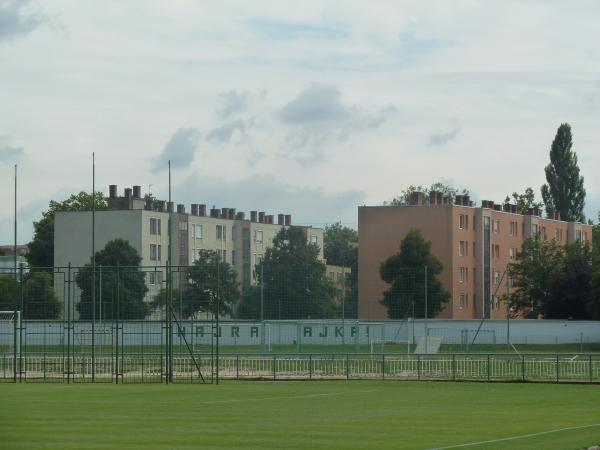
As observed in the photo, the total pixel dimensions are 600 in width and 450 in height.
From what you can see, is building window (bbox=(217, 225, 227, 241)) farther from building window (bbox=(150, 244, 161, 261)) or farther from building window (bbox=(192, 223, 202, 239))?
building window (bbox=(150, 244, 161, 261))

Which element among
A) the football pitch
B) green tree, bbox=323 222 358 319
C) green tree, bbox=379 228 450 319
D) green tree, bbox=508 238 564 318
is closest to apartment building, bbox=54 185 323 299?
green tree, bbox=323 222 358 319

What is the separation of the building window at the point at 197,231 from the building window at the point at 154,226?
616 centimetres

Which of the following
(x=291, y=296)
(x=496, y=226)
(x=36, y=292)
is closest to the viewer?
(x=36, y=292)

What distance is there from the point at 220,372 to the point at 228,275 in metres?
34.6

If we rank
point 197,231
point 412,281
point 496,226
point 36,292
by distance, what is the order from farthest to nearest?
1. point 197,231
2. point 496,226
3. point 412,281
4. point 36,292

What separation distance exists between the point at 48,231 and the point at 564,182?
5057cm

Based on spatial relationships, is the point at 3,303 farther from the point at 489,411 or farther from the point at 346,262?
the point at 346,262

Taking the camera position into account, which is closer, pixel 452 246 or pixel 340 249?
pixel 452 246

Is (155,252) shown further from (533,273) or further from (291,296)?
(291,296)

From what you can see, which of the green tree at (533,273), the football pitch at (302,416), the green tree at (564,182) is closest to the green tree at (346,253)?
the green tree at (533,273)

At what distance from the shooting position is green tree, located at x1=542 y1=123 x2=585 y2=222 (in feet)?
417

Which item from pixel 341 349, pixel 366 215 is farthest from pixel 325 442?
pixel 366 215

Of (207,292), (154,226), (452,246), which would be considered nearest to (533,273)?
(452,246)

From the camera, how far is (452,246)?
355ft
